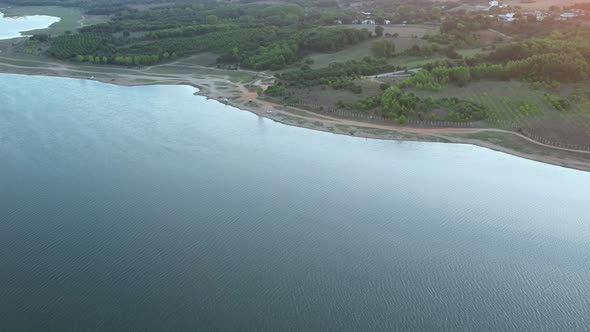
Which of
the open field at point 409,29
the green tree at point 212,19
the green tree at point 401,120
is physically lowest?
the green tree at point 401,120

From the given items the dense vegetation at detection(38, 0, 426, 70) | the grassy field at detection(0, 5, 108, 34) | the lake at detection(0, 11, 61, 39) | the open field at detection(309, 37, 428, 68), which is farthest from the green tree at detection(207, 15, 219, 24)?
the lake at detection(0, 11, 61, 39)

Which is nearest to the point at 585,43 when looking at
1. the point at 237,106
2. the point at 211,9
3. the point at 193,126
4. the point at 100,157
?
the point at 237,106

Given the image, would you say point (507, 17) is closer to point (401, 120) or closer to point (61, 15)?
point (401, 120)

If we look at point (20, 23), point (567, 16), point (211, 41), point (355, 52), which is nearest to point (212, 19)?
point (211, 41)

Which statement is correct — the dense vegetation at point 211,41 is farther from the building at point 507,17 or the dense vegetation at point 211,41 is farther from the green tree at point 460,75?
the building at point 507,17

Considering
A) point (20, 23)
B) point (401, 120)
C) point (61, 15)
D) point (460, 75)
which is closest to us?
point (401, 120)

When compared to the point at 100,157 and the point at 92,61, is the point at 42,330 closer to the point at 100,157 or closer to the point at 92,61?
the point at 100,157

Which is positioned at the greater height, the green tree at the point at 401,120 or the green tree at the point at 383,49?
the green tree at the point at 383,49

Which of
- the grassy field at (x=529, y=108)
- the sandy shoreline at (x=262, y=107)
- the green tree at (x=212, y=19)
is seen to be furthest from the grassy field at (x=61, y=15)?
the grassy field at (x=529, y=108)

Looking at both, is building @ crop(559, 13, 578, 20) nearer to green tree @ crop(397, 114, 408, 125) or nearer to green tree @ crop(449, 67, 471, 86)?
green tree @ crop(449, 67, 471, 86)
